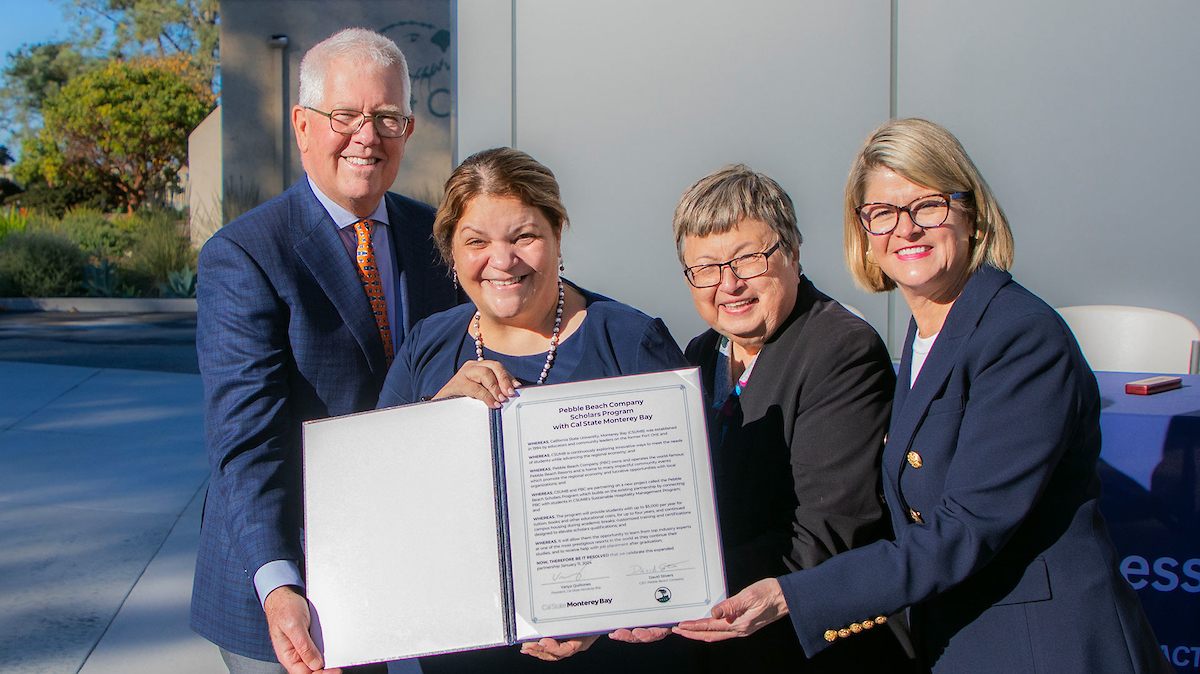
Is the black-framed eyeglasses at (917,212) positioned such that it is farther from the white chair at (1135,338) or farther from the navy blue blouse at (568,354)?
the white chair at (1135,338)

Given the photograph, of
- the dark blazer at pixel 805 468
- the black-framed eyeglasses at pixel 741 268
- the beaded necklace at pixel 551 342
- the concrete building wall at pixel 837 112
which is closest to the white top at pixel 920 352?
the dark blazer at pixel 805 468

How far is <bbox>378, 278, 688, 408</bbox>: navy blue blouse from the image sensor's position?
169 cm

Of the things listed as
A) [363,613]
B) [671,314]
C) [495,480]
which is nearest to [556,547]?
A: [495,480]

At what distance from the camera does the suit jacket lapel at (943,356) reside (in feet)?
5.19

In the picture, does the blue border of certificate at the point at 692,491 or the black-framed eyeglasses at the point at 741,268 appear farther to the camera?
the black-framed eyeglasses at the point at 741,268

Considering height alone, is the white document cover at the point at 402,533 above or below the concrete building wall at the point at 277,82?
below

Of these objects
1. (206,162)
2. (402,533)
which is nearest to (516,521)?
(402,533)

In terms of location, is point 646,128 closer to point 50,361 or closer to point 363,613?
point 363,613

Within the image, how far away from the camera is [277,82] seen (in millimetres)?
15445

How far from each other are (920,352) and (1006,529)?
1.52 feet

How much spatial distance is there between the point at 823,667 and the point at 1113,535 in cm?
133

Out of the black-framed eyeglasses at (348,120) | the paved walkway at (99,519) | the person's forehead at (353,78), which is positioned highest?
the person's forehead at (353,78)

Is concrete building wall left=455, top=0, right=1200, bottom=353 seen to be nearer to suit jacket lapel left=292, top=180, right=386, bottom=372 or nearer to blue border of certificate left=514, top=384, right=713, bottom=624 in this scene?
suit jacket lapel left=292, top=180, right=386, bottom=372

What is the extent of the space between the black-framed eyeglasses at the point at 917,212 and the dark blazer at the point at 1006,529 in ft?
0.65
